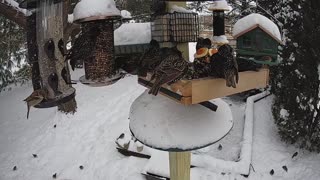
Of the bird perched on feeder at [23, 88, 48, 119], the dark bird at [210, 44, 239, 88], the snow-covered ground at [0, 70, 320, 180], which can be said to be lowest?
the snow-covered ground at [0, 70, 320, 180]

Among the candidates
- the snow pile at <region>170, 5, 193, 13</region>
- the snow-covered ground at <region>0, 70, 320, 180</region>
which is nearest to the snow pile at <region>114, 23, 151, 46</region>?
the snow pile at <region>170, 5, 193, 13</region>

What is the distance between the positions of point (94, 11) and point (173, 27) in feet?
1.67

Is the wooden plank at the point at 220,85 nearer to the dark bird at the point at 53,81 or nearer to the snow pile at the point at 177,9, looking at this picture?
the snow pile at the point at 177,9

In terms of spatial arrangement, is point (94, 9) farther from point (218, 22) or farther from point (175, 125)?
point (218, 22)

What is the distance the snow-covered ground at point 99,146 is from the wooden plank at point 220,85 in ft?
8.36

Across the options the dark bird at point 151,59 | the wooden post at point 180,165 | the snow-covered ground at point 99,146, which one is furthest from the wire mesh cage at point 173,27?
the snow-covered ground at point 99,146

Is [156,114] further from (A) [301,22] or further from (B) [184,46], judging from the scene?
(A) [301,22]

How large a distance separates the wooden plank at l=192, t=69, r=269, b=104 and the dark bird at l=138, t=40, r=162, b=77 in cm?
28

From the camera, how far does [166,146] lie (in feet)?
6.66

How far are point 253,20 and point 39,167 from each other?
439 centimetres

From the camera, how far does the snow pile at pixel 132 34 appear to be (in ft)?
7.70

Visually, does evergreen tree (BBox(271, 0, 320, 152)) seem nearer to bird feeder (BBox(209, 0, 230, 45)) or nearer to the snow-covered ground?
the snow-covered ground

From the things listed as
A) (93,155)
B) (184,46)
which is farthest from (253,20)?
(93,155)

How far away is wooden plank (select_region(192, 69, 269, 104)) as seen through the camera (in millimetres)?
1898
